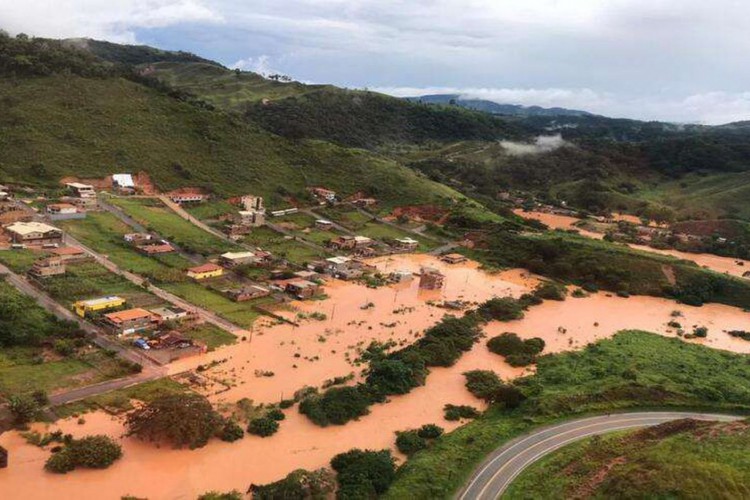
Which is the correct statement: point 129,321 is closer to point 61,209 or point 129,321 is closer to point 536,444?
point 536,444

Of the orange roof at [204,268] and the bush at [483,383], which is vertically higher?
the orange roof at [204,268]

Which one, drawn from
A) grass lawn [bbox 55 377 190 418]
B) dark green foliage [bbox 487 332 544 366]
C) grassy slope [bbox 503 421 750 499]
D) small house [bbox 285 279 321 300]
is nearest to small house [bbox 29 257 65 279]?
grass lawn [bbox 55 377 190 418]

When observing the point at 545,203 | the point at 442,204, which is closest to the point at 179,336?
the point at 442,204

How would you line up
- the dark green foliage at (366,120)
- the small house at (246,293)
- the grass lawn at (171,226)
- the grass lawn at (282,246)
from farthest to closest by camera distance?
the dark green foliage at (366,120) → the grass lawn at (282,246) → the grass lawn at (171,226) → the small house at (246,293)

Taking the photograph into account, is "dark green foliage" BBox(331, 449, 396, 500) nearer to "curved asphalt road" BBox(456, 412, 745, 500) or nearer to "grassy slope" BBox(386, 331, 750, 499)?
"grassy slope" BBox(386, 331, 750, 499)

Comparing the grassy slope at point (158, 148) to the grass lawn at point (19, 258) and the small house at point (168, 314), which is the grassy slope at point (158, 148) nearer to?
the grass lawn at point (19, 258)

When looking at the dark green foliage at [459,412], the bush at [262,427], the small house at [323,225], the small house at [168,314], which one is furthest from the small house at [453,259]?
the bush at [262,427]

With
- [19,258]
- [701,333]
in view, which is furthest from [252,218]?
[701,333]
